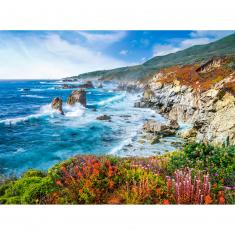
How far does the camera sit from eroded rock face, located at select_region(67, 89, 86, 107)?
768 cm

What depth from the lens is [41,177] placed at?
19.1 feet

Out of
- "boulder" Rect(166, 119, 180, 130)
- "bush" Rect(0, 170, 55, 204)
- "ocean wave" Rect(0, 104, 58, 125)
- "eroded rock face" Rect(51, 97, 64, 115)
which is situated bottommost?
"bush" Rect(0, 170, 55, 204)

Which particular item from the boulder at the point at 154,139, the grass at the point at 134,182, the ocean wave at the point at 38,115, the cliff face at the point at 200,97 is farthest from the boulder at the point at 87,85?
the grass at the point at 134,182

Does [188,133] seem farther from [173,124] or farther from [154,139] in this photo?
[154,139]

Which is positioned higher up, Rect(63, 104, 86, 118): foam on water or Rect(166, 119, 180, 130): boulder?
Rect(63, 104, 86, 118): foam on water

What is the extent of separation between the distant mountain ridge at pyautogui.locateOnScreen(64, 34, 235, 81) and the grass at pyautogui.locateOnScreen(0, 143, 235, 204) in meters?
2.69

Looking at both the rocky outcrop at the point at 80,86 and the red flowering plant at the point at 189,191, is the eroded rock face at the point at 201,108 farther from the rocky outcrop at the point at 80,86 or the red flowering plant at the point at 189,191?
the red flowering plant at the point at 189,191

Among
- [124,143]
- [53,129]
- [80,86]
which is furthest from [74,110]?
A: [124,143]

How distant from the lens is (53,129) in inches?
281

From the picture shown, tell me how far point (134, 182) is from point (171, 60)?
12.8 ft

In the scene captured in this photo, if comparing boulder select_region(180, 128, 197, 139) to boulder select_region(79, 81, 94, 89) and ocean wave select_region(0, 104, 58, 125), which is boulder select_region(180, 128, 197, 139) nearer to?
boulder select_region(79, 81, 94, 89)

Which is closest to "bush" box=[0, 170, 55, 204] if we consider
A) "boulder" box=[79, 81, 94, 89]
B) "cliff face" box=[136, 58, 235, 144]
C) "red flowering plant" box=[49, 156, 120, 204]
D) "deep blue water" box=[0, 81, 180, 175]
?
"red flowering plant" box=[49, 156, 120, 204]

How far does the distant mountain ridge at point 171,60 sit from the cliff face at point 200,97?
25 centimetres
